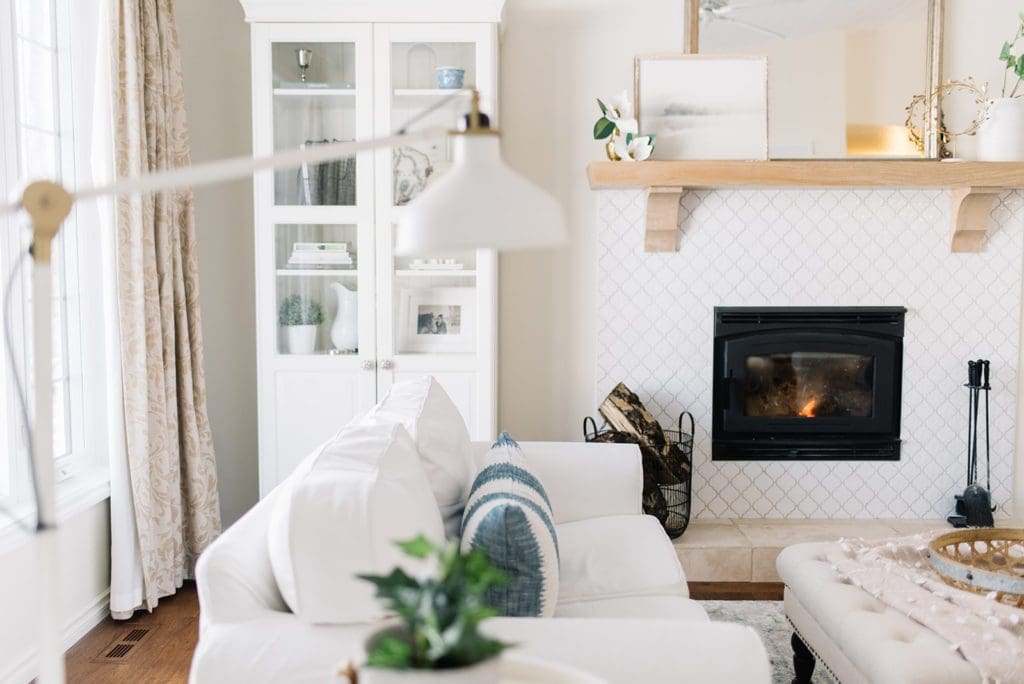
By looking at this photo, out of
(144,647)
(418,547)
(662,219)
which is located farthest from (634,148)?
(418,547)

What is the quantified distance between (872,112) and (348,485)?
10.6 feet

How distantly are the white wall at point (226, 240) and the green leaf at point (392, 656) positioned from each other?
3175 millimetres

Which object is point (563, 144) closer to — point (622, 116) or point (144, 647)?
point (622, 116)

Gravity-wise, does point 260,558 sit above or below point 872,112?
below

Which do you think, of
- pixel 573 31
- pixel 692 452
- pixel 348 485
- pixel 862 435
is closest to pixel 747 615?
pixel 692 452

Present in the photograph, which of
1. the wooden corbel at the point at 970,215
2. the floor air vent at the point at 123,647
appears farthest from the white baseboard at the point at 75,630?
the wooden corbel at the point at 970,215

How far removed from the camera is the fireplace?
3.91 m

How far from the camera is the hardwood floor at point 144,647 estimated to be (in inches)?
105

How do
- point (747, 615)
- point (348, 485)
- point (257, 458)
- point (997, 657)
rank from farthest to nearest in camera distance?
1. point (257, 458)
2. point (747, 615)
3. point (997, 657)
4. point (348, 485)

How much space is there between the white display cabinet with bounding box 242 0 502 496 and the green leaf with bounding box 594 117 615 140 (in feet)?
1.42

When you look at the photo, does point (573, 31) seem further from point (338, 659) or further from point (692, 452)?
point (338, 659)

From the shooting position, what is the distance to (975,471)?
3900 mm

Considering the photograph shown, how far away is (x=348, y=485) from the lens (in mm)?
1535

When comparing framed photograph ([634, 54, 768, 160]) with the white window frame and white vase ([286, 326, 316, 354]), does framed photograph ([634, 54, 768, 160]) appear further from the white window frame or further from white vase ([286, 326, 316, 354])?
the white window frame
